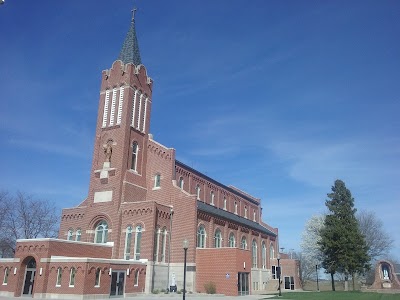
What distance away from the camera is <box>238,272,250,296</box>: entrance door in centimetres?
3806

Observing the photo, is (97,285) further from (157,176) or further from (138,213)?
(157,176)

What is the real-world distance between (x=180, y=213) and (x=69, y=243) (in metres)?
11.6

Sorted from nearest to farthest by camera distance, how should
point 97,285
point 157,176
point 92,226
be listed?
1. point 97,285
2. point 92,226
3. point 157,176

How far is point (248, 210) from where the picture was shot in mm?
66375

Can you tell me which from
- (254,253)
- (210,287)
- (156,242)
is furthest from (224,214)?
(156,242)

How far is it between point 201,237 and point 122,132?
1473 cm

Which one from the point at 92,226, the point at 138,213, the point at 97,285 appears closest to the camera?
the point at 97,285

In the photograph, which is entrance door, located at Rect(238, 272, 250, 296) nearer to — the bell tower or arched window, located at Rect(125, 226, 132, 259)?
arched window, located at Rect(125, 226, 132, 259)

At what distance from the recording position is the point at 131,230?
38219 millimetres

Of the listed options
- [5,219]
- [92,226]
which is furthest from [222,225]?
[5,219]

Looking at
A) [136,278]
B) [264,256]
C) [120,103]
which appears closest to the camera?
[136,278]

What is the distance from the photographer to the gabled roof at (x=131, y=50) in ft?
153

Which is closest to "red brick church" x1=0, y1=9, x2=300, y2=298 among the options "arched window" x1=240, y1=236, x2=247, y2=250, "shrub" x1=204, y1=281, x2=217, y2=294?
"shrub" x1=204, y1=281, x2=217, y2=294

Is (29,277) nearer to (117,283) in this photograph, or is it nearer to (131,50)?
(117,283)
